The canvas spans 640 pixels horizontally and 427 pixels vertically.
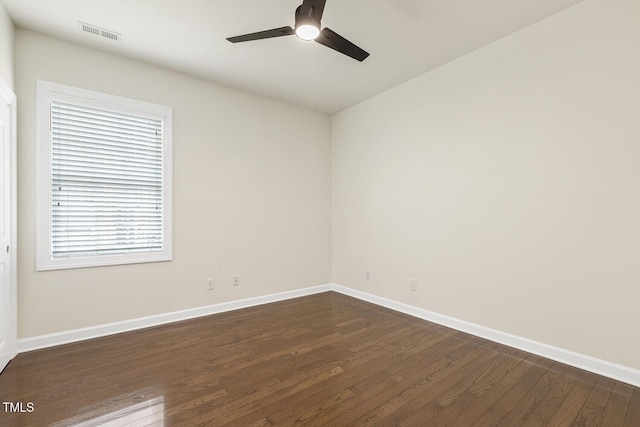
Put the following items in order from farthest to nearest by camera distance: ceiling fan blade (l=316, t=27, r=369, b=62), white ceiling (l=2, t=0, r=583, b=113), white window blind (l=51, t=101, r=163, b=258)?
1. white window blind (l=51, t=101, r=163, b=258)
2. white ceiling (l=2, t=0, r=583, b=113)
3. ceiling fan blade (l=316, t=27, r=369, b=62)

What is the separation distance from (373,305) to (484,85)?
9.43 feet

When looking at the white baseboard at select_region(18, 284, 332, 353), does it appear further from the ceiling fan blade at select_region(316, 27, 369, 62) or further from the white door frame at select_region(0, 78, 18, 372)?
the ceiling fan blade at select_region(316, 27, 369, 62)

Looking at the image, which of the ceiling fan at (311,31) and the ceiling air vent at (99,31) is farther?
the ceiling air vent at (99,31)

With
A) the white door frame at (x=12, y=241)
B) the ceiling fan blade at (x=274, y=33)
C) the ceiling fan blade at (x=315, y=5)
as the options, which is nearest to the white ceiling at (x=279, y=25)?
the ceiling fan blade at (x=274, y=33)

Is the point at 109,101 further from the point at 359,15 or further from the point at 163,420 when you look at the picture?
the point at 163,420

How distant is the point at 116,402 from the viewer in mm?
1942

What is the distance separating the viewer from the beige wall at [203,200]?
2686 millimetres

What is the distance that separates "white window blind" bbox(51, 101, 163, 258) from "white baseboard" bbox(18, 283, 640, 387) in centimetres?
76

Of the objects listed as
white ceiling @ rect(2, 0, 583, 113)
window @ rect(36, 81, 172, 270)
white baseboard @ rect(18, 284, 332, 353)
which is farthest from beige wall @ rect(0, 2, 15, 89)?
white baseboard @ rect(18, 284, 332, 353)

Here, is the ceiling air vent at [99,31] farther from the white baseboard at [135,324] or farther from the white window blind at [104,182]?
the white baseboard at [135,324]

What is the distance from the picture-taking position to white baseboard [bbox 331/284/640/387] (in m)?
2.19

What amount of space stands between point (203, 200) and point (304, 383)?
2395 mm

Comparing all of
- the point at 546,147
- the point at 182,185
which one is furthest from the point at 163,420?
the point at 546,147

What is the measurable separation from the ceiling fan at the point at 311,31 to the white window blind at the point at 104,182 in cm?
178
